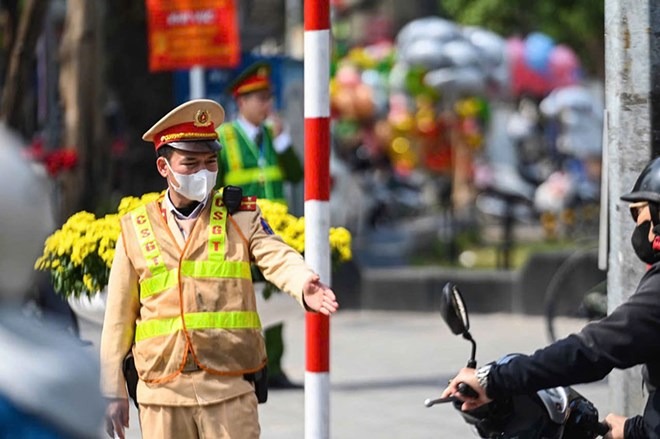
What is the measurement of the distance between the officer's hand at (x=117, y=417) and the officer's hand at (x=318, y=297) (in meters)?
0.66

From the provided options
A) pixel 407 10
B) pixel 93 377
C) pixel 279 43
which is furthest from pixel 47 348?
pixel 407 10

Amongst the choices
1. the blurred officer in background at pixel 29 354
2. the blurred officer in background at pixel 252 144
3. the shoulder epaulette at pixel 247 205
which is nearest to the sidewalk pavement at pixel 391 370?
the blurred officer in background at pixel 252 144

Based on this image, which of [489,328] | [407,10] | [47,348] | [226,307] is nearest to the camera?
[47,348]

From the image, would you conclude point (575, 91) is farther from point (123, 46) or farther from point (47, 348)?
point (47, 348)

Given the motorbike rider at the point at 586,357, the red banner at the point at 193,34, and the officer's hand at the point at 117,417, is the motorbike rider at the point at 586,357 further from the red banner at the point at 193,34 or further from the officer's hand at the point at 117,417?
the red banner at the point at 193,34

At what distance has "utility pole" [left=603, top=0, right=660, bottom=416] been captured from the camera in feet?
16.6

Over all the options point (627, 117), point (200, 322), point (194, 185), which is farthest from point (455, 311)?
point (627, 117)

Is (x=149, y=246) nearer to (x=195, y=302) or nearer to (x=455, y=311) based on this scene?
(x=195, y=302)

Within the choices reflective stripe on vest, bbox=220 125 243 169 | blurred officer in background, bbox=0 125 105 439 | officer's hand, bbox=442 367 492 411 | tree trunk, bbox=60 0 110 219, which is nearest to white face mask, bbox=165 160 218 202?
officer's hand, bbox=442 367 492 411

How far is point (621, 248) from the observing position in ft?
16.9

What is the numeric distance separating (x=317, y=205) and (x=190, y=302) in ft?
2.92

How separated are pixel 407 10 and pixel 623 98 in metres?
49.5

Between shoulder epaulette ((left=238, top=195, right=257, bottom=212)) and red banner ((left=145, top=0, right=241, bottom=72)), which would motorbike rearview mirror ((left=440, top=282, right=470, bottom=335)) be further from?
red banner ((left=145, top=0, right=241, bottom=72))

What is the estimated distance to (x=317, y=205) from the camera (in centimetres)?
502
